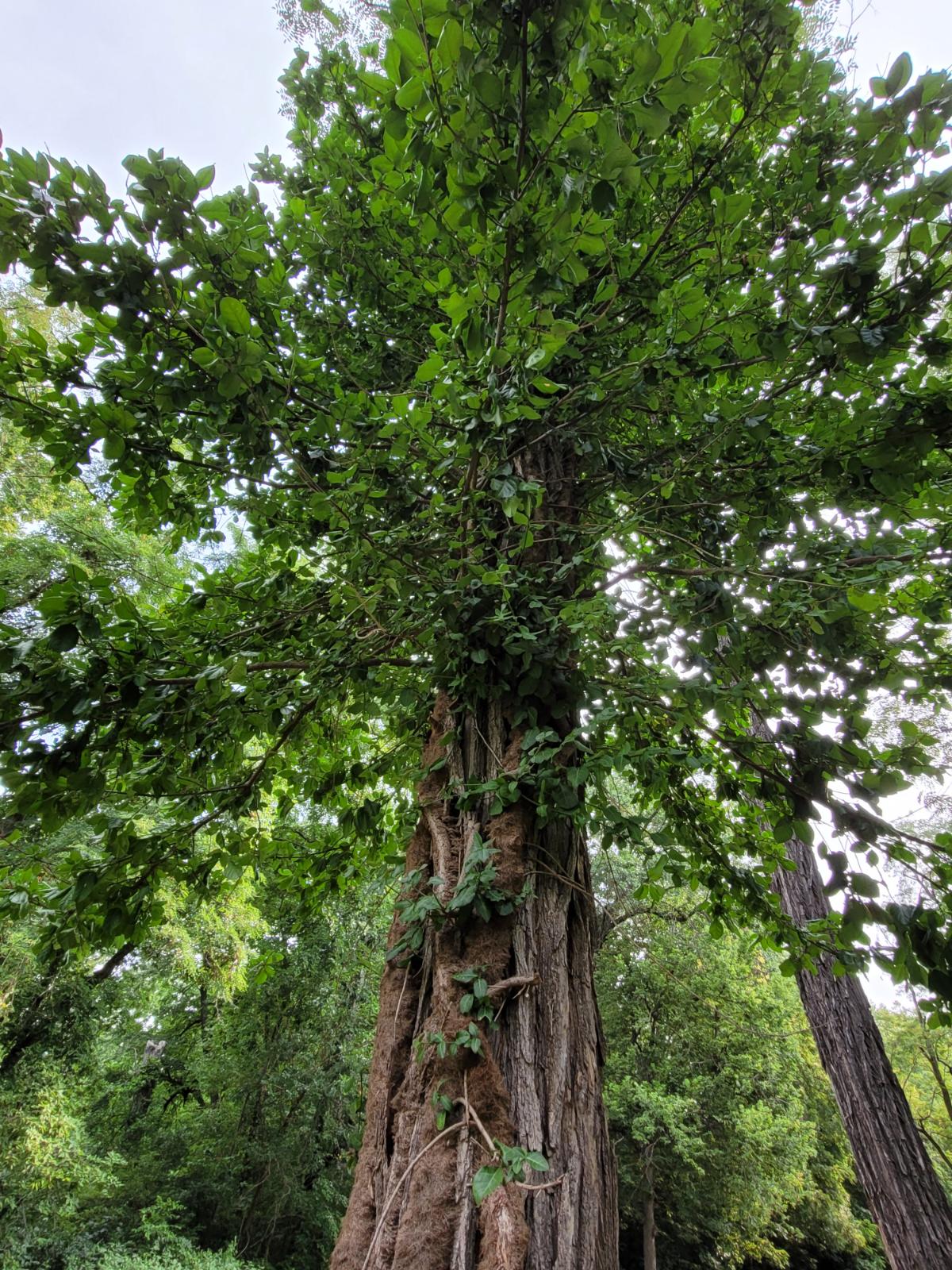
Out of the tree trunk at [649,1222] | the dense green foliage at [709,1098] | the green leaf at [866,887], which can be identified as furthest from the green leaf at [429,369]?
the tree trunk at [649,1222]

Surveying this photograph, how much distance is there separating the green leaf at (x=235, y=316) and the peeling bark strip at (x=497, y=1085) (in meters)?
1.33

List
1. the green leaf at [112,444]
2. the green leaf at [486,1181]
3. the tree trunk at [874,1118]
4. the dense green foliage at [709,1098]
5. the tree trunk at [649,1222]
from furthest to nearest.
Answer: the tree trunk at [649,1222] < the dense green foliage at [709,1098] < the tree trunk at [874,1118] < the green leaf at [112,444] < the green leaf at [486,1181]

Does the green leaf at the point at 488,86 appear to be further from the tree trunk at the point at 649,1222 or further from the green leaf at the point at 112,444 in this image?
the tree trunk at the point at 649,1222

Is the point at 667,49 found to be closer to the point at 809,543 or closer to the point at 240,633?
the point at 809,543

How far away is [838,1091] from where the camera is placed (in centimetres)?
383

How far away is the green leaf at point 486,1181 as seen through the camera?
1082 mm

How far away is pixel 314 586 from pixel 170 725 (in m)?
0.71

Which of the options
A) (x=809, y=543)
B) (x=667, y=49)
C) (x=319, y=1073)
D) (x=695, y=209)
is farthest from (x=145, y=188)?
(x=319, y=1073)

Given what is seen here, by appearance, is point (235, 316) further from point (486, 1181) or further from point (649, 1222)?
point (649, 1222)

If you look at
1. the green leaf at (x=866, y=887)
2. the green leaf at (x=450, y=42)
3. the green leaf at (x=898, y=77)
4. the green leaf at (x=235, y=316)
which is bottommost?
the green leaf at (x=866, y=887)

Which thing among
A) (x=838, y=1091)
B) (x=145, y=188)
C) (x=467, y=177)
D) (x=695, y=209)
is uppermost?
(x=695, y=209)

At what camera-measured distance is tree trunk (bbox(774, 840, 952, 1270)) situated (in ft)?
11.0

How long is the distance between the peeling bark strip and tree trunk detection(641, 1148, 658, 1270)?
10.0 meters

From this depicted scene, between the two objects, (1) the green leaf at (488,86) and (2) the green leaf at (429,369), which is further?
(2) the green leaf at (429,369)
